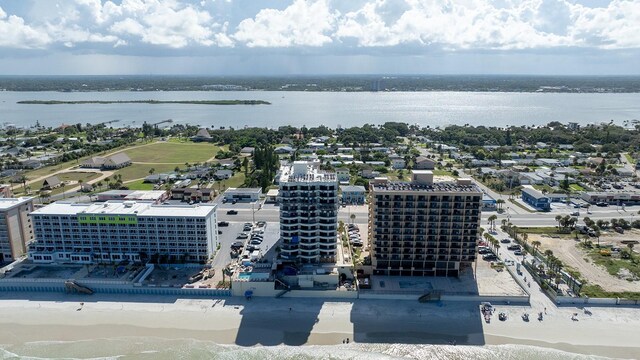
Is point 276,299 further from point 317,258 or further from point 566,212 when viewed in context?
point 566,212

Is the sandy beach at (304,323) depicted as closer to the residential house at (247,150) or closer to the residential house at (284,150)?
the residential house at (284,150)

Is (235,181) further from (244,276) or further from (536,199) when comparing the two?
(536,199)

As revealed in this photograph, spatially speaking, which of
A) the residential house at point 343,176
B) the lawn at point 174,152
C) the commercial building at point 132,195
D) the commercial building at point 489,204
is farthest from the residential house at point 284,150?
the commercial building at point 489,204

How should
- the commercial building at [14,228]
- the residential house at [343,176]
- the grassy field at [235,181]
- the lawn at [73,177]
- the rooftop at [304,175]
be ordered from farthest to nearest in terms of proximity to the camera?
the residential house at [343,176]
the lawn at [73,177]
the grassy field at [235,181]
the commercial building at [14,228]
the rooftop at [304,175]

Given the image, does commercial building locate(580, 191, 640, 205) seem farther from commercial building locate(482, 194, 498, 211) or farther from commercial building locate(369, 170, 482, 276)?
commercial building locate(369, 170, 482, 276)

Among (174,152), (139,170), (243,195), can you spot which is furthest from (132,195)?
(174,152)

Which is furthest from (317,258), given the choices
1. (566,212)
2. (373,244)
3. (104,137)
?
(104,137)
